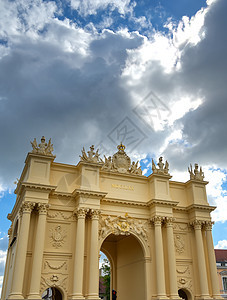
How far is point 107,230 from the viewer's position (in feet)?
73.0

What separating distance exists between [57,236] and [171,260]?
8564 mm

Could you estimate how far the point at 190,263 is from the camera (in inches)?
955

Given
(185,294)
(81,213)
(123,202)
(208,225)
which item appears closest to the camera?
(81,213)

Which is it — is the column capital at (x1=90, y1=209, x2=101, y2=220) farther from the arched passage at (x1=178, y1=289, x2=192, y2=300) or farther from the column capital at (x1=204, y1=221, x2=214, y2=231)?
the column capital at (x1=204, y1=221, x2=214, y2=231)

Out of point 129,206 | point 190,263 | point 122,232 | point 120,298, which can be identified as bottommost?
point 120,298

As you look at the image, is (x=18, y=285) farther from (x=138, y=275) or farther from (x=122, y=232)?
(x=138, y=275)

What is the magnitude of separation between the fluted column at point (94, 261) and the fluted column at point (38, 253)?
3245mm

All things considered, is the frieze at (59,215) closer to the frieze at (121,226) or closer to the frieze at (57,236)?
the frieze at (57,236)

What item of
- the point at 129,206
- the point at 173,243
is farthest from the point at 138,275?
the point at 129,206

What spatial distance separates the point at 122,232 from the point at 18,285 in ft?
26.4

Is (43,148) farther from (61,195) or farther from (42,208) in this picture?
(42,208)

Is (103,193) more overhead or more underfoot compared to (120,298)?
more overhead

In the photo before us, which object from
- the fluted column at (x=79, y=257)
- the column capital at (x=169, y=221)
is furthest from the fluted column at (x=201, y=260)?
the fluted column at (x=79, y=257)

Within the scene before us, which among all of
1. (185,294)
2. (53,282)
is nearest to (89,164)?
(53,282)
